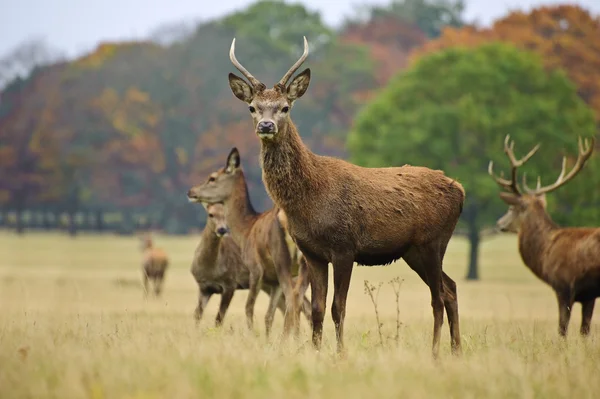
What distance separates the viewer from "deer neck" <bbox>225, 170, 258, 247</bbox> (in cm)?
1213

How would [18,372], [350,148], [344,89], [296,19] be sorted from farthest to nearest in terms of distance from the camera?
[296,19]
[344,89]
[350,148]
[18,372]

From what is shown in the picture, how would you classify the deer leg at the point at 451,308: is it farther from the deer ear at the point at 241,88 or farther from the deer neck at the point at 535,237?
the deer neck at the point at 535,237

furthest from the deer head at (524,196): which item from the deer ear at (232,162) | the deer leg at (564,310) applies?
the deer ear at (232,162)

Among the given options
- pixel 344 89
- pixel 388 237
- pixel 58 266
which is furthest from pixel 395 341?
pixel 344 89

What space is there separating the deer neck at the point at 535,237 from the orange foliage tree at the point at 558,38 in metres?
40.1

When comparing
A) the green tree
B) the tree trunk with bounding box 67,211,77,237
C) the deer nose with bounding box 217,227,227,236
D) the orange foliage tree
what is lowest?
the tree trunk with bounding box 67,211,77,237

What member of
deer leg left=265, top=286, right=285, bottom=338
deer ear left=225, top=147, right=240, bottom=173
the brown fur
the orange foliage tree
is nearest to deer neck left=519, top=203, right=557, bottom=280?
the brown fur

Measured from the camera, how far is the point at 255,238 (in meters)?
11.6

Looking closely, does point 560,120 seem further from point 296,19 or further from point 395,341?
point 296,19

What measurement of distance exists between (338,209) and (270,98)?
1083mm

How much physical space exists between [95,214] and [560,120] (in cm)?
3730

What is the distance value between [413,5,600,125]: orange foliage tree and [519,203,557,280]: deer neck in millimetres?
40113

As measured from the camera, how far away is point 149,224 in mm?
60969

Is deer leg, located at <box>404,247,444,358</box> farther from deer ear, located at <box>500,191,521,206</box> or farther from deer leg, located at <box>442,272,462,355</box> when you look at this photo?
deer ear, located at <box>500,191,521,206</box>
